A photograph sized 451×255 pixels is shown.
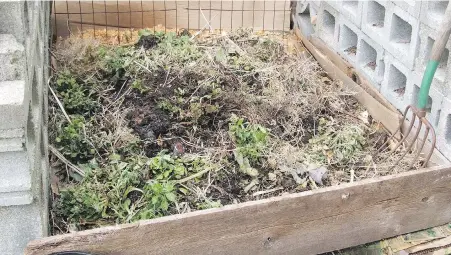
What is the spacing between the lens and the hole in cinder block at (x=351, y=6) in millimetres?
4808

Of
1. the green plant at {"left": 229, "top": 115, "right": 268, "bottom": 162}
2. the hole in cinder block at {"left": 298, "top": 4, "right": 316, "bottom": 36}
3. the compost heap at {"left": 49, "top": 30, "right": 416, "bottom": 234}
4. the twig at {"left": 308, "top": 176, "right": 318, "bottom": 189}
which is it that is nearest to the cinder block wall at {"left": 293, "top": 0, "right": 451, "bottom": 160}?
the hole in cinder block at {"left": 298, "top": 4, "right": 316, "bottom": 36}

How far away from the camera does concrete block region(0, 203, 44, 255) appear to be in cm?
266

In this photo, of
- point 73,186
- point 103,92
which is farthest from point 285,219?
point 103,92

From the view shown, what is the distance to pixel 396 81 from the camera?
14.1 ft

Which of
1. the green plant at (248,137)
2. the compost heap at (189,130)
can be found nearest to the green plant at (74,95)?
the compost heap at (189,130)

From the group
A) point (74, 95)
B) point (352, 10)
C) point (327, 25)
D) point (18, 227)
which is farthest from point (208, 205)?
point (327, 25)

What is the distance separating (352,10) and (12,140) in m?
3.11

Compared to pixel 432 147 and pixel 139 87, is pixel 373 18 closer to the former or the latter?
pixel 432 147

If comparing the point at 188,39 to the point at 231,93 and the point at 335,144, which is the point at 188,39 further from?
the point at 335,144

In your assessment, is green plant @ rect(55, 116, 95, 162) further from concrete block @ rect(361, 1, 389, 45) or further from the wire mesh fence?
Answer: concrete block @ rect(361, 1, 389, 45)

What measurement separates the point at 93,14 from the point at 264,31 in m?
1.55

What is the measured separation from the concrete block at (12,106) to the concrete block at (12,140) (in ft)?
0.08

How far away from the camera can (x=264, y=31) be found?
19.2 ft

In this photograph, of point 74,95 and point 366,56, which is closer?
point 74,95
